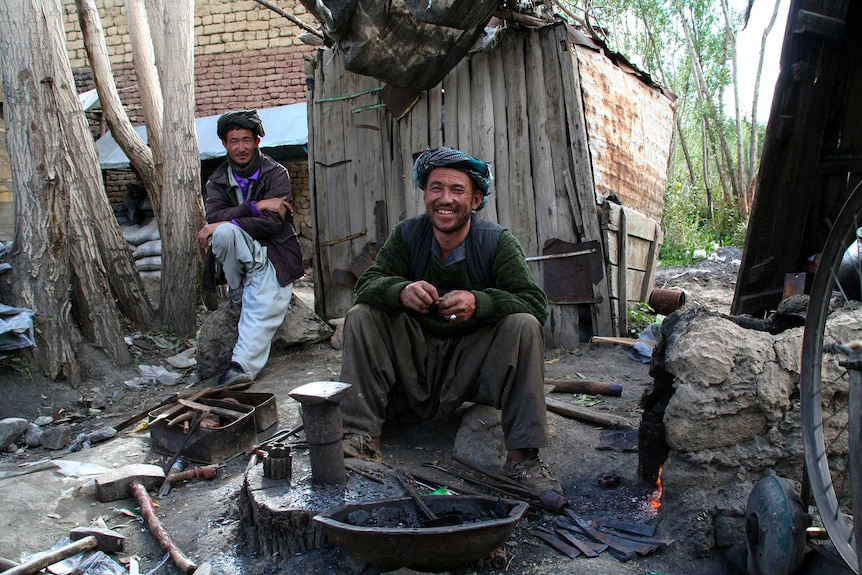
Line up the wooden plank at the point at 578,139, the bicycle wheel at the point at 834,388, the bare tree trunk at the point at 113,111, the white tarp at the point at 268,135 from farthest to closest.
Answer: the white tarp at the point at 268,135, the bare tree trunk at the point at 113,111, the wooden plank at the point at 578,139, the bicycle wheel at the point at 834,388

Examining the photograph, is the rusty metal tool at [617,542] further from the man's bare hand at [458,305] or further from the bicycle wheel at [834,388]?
the man's bare hand at [458,305]

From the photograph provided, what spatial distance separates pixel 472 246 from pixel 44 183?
3753 mm

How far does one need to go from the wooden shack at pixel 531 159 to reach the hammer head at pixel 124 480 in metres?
3.35

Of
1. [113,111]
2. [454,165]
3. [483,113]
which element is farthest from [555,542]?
[113,111]

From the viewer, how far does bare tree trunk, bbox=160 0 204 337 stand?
6457 millimetres

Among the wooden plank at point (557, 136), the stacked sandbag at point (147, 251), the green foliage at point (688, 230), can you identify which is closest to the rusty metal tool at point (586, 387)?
the wooden plank at point (557, 136)

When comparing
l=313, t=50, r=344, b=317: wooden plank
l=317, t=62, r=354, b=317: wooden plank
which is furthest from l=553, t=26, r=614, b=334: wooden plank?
l=313, t=50, r=344, b=317: wooden plank

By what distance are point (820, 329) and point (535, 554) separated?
1239mm

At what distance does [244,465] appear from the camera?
3562 millimetres

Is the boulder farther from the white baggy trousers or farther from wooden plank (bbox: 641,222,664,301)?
wooden plank (bbox: 641,222,664,301)

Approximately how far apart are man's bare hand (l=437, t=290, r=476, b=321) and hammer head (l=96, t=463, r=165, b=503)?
1714 millimetres

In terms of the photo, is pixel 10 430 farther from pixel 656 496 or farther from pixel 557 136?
pixel 557 136

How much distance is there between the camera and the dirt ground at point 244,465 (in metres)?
2.39

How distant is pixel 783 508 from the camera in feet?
6.43
